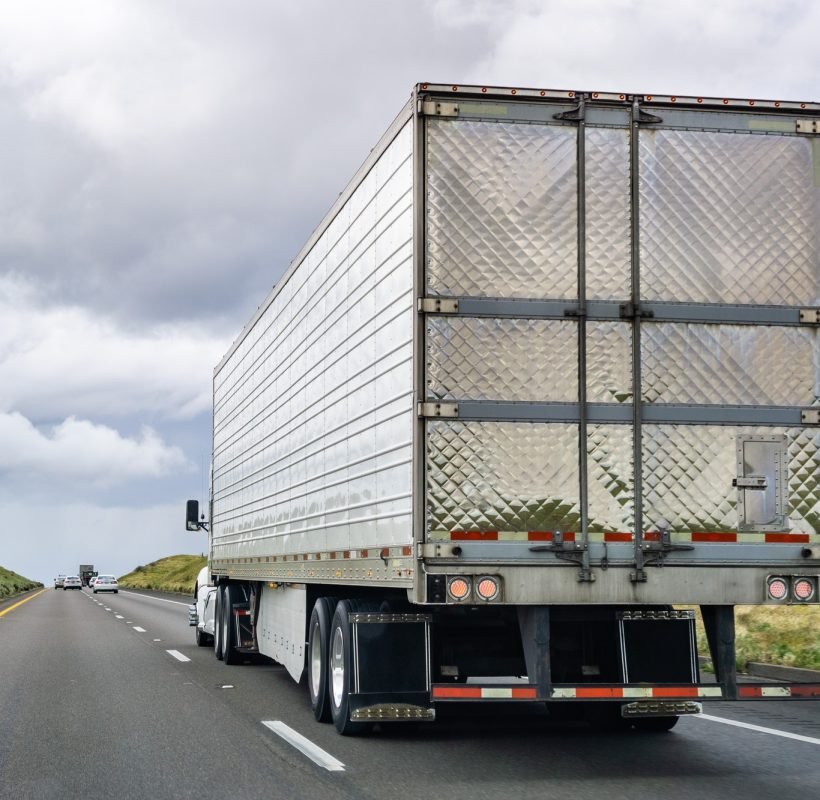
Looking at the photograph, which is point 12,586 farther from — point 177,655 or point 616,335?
point 616,335

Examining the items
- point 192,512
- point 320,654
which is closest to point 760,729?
point 320,654

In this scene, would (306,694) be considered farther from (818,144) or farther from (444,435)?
(818,144)

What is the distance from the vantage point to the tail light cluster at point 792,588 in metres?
8.30

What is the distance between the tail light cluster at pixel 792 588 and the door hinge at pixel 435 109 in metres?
3.87

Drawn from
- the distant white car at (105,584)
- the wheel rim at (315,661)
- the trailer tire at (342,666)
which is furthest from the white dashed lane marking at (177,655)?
the distant white car at (105,584)

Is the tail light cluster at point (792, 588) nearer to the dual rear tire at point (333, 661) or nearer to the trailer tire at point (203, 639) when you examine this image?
the dual rear tire at point (333, 661)

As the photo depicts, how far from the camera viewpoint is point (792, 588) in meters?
8.33

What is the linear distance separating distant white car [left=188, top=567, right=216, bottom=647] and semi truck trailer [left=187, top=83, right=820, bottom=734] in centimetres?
1115

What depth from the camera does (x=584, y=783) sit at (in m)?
7.71

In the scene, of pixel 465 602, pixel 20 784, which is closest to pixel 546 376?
pixel 465 602

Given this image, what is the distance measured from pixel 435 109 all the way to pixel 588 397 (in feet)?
7.30

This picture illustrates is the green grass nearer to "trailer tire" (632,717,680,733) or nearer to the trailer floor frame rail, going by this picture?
"trailer tire" (632,717,680,733)

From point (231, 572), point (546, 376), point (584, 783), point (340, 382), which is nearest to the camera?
point (584, 783)

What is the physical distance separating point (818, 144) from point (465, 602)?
13.7 feet
